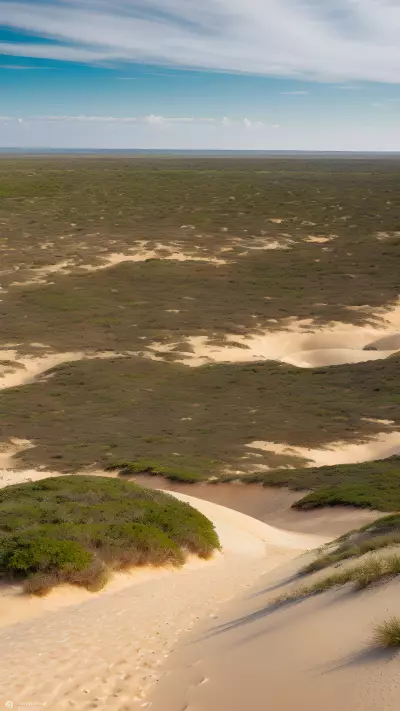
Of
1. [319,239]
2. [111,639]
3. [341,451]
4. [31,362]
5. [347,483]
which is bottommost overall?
[341,451]

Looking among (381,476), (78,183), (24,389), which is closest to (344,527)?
(381,476)

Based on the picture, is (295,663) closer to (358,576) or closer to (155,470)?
(358,576)

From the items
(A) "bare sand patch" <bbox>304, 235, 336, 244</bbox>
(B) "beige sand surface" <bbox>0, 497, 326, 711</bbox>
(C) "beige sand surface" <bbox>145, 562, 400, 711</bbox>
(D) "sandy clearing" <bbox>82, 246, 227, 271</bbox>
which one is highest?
(A) "bare sand patch" <bbox>304, 235, 336, 244</bbox>

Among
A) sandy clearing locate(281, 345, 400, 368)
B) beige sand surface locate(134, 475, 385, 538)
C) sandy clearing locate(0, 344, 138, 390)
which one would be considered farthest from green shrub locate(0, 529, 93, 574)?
sandy clearing locate(281, 345, 400, 368)

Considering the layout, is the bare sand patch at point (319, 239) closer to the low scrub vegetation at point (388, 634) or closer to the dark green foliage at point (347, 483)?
the dark green foliage at point (347, 483)

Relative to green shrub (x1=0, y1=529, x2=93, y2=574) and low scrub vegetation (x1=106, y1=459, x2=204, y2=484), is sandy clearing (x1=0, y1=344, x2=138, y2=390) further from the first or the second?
green shrub (x1=0, y1=529, x2=93, y2=574)

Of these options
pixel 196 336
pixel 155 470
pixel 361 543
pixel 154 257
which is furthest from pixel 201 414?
pixel 154 257

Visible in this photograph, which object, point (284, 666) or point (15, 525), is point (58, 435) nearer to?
point (15, 525)
